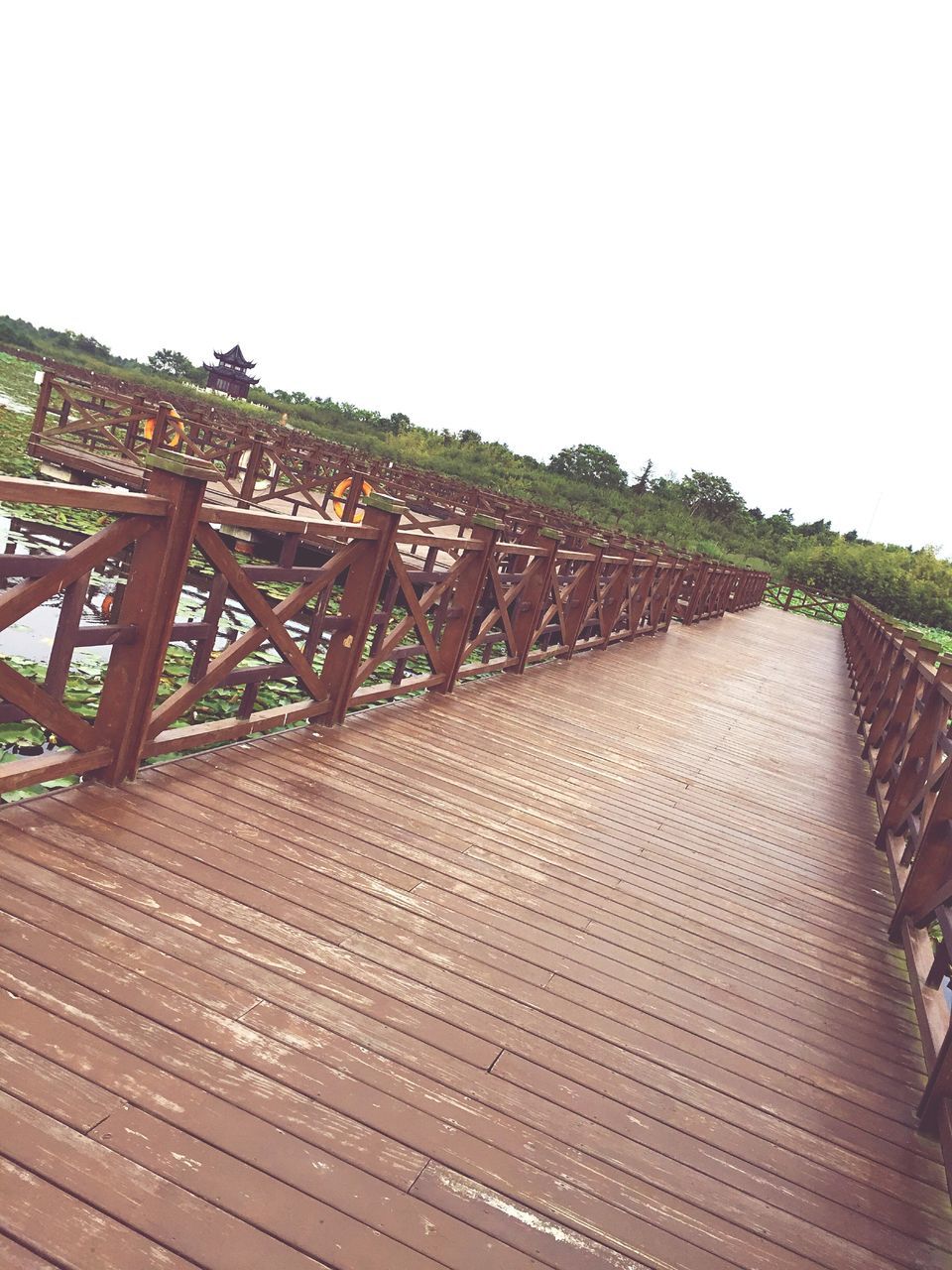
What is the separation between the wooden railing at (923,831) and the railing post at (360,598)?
240 cm

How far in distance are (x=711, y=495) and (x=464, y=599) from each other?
156 feet

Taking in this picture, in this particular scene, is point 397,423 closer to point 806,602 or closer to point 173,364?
point 173,364

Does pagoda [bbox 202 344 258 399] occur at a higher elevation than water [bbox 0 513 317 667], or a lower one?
higher

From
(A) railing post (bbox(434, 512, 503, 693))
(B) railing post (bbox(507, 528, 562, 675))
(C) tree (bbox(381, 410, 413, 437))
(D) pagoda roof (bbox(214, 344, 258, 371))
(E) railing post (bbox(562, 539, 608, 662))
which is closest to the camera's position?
(A) railing post (bbox(434, 512, 503, 693))

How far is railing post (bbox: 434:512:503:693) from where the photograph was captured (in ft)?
18.1

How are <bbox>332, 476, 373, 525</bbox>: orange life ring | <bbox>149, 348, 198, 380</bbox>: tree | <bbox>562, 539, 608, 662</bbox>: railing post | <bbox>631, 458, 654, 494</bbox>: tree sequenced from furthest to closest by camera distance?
1. <bbox>149, 348, 198, 380</bbox>: tree
2. <bbox>631, 458, 654, 494</bbox>: tree
3. <bbox>332, 476, 373, 525</bbox>: orange life ring
4. <bbox>562, 539, 608, 662</bbox>: railing post

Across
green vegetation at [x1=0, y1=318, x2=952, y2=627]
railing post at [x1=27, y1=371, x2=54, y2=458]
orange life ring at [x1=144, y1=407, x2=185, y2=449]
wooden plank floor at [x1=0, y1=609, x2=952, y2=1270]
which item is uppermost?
green vegetation at [x1=0, y1=318, x2=952, y2=627]

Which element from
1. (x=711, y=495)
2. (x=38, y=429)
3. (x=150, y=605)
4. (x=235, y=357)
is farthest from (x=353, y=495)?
(x=235, y=357)

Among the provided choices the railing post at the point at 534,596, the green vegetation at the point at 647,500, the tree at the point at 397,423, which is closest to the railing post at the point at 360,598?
the railing post at the point at 534,596

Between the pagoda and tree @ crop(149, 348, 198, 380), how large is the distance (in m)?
7.08

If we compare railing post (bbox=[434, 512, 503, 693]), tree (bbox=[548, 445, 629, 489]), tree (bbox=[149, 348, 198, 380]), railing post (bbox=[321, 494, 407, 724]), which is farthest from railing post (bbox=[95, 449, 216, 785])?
tree (bbox=[149, 348, 198, 380])

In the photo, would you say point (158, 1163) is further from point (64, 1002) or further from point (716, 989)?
point (716, 989)

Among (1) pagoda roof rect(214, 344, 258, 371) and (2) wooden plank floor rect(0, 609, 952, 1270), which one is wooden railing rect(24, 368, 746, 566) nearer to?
(2) wooden plank floor rect(0, 609, 952, 1270)

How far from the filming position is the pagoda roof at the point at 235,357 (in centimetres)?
6119
